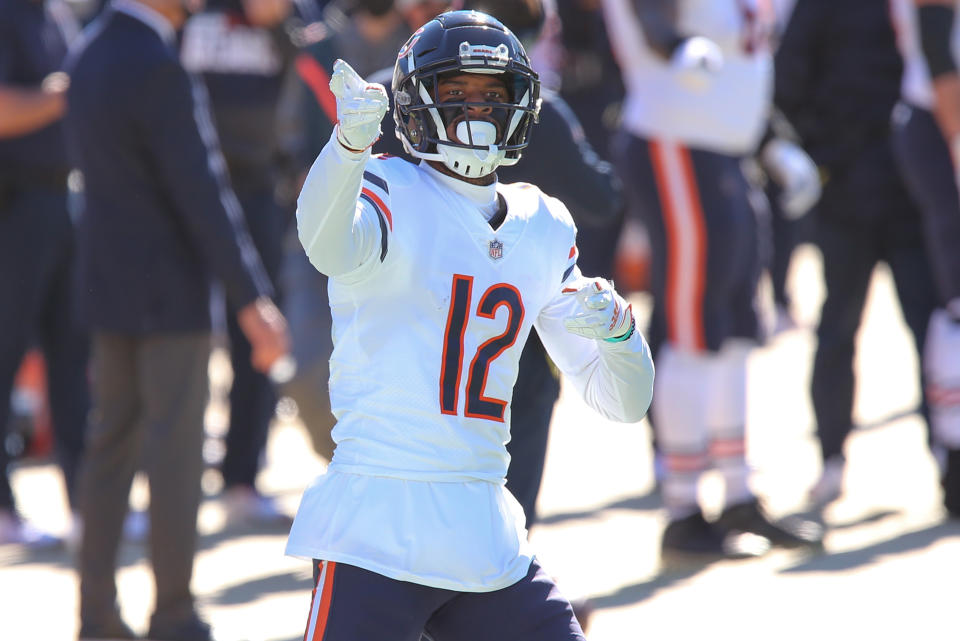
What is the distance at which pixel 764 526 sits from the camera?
5555 mm

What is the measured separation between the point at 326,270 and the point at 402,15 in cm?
245

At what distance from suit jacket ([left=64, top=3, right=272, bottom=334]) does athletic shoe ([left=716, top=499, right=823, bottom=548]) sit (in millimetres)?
1982

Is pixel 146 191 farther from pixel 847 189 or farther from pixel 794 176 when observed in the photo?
pixel 847 189

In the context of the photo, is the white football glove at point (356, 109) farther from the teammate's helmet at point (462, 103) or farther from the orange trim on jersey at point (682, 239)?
the orange trim on jersey at point (682, 239)

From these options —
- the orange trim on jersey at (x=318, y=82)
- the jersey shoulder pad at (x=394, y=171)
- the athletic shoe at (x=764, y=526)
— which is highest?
the orange trim on jersey at (x=318, y=82)

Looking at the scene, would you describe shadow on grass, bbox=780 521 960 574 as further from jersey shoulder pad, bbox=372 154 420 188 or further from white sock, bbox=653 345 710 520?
jersey shoulder pad, bbox=372 154 420 188

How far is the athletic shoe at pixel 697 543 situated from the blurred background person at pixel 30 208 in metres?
2.28

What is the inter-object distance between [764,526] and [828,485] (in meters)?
0.86

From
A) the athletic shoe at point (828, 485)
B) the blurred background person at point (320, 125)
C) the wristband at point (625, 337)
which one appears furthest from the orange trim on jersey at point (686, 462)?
the wristband at point (625, 337)

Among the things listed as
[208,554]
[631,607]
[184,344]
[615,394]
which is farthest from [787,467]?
[615,394]

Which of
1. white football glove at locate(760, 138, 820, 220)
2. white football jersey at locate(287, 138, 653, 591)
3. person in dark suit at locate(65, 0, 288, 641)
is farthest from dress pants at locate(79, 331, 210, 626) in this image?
white football glove at locate(760, 138, 820, 220)

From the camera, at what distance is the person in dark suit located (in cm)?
454

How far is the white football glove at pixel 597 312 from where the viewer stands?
2.78 m

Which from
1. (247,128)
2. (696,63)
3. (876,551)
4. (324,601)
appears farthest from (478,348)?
(247,128)
